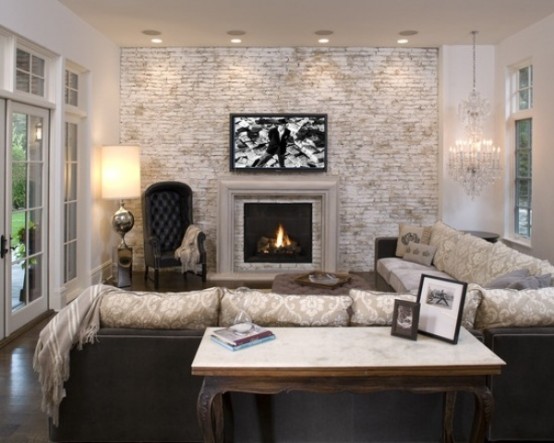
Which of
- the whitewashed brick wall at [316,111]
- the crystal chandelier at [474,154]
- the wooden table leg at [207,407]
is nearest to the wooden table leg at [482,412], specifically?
the wooden table leg at [207,407]

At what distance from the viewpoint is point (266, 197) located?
7840 mm

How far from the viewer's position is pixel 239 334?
8.05 ft

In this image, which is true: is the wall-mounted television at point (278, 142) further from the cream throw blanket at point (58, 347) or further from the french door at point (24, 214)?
the cream throw blanket at point (58, 347)

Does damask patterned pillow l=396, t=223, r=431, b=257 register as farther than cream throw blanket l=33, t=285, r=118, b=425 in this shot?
Yes

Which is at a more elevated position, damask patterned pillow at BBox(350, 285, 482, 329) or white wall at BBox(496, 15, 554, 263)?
white wall at BBox(496, 15, 554, 263)

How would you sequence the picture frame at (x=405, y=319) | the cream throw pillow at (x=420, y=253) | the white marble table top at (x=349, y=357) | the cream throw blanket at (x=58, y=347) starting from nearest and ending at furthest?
the white marble table top at (x=349, y=357) → the picture frame at (x=405, y=319) → the cream throw blanket at (x=58, y=347) → the cream throw pillow at (x=420, y=253)

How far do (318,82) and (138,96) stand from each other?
2489mm

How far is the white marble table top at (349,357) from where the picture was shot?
86.9 inches

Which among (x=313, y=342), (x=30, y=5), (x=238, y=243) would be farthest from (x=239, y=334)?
(x=238, y=243)

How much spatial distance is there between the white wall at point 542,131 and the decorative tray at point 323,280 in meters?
2.40

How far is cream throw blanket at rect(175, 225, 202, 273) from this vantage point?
23.1 ft

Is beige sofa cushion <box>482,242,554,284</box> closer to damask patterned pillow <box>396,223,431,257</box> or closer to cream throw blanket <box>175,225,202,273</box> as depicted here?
damask patterned pillow <box>396,223,431,257</box>

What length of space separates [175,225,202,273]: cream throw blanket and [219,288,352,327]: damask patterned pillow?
4.22 meters

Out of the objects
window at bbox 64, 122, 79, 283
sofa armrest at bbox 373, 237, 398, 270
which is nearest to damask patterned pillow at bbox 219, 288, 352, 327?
sofa armrest at bbox 373, 237, 398, 270
